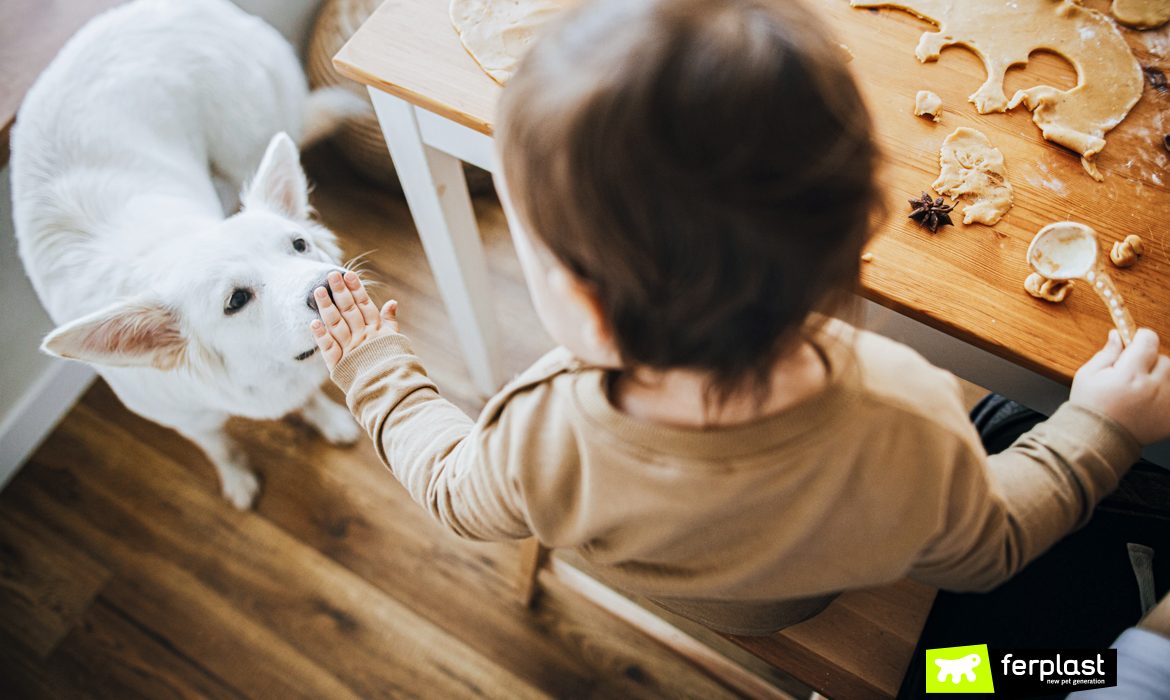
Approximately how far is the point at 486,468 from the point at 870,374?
0.32m

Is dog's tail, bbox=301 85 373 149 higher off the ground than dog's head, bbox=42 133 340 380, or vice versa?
dog's head, bbox=42 133 340 380

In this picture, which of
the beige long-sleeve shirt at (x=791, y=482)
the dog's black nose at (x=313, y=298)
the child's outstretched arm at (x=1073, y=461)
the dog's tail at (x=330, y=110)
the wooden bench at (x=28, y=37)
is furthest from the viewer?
the dog's tail at (x=330, y=110)

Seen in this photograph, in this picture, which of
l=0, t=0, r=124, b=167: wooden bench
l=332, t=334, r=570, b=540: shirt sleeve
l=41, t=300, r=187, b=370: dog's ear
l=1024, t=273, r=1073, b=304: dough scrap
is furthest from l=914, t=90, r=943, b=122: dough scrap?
l=0, t=0, r=124, b=167: wooden bench

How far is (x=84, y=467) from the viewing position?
142 centimetres

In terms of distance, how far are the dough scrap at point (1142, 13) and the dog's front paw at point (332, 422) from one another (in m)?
1.37

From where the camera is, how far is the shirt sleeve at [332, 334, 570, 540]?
23.6 inches

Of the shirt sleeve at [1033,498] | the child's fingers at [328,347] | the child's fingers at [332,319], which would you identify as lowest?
the shirt sleeve at [1033,498]

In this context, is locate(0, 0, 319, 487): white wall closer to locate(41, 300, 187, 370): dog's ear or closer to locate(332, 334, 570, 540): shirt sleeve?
locate(41, 300, 187, 370): dog's ear

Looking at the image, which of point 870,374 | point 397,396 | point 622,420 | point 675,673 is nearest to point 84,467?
point 397,396

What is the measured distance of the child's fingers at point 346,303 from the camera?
2.54 ft

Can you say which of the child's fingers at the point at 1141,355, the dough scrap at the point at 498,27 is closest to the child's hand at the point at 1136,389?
the child's fingers at the point at 1141,355

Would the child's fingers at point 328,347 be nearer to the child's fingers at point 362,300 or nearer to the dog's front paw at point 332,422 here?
the child's fingers at point 362,300

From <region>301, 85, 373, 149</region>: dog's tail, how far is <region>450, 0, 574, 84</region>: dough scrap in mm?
809

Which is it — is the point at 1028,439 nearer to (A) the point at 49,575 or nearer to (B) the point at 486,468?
(B) the point at 486,468
